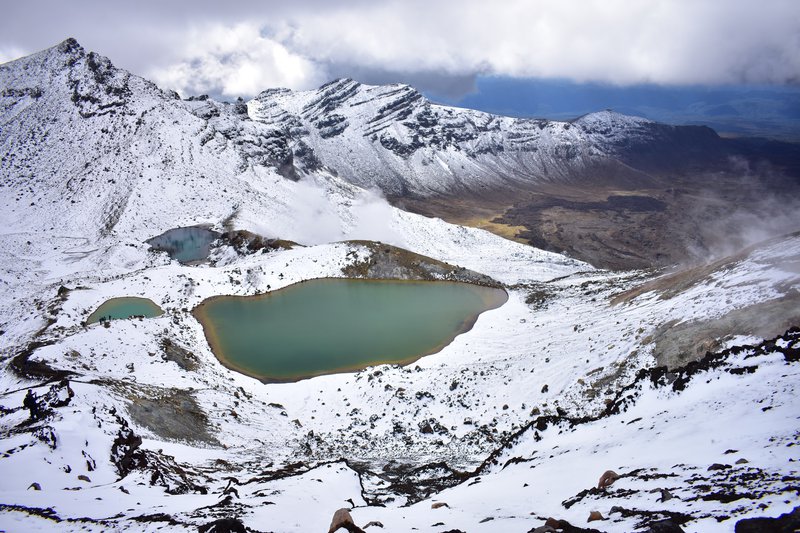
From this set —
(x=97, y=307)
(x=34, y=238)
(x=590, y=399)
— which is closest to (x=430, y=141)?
(x=34, y=238)

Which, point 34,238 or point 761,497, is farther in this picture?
point 34,238

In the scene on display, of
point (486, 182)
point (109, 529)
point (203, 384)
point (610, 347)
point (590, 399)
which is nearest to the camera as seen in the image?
point (109, 529)

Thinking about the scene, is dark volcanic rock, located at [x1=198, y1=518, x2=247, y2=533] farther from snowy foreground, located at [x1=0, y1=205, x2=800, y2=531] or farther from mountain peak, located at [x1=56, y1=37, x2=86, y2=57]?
mountain peak, located at [x1=56, y1=37, x2=86, y2=57]

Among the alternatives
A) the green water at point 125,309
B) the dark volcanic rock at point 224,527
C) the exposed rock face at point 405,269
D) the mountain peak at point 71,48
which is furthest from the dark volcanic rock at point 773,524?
the mountain peak at point 71,48

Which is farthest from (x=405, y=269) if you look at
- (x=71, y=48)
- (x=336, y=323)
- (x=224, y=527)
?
(x=71, y=48)

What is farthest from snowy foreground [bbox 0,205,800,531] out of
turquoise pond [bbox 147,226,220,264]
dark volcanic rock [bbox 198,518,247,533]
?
turquoise pond [bbox 147,226,220,264]

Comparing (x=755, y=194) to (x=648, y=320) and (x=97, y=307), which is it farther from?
(x=97, y=307)
